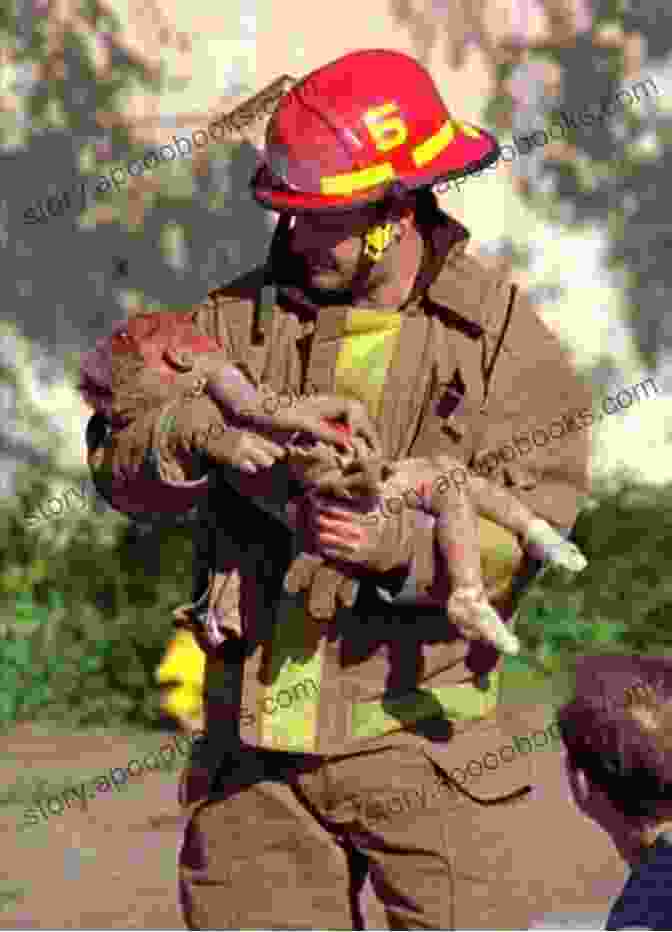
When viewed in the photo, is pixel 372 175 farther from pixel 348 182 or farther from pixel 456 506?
pixel 456 506

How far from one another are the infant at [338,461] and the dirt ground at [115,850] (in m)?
1.99

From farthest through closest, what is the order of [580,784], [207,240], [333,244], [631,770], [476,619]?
[207,240], [333,244], [476,619], [580,784], [631,770]

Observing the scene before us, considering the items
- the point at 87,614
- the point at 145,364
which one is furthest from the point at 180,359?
the point at 87,614

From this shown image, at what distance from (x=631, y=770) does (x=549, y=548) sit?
0.54 meters

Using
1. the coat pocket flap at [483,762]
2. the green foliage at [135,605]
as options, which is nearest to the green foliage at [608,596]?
the green foliage at [135,605]

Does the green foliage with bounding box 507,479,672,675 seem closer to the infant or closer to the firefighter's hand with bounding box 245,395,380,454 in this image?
the infant

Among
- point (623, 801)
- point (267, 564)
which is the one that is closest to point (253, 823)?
point (267, 564)

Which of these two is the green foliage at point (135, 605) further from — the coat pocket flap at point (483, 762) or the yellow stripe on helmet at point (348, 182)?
the yellow stripe on helmet at point (348, 182)

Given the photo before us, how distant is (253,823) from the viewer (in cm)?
408

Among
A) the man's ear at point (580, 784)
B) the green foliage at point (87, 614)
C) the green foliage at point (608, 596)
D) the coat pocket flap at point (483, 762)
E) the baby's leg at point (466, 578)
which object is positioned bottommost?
the green foliage at point (87, 614)

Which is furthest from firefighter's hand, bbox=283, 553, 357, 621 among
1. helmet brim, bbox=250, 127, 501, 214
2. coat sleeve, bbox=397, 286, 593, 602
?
helmet brim, bbox=250, 127, 501, 214

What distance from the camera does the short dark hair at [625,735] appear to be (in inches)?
135

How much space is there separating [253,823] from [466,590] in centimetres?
61

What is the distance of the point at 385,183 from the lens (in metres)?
3.93
